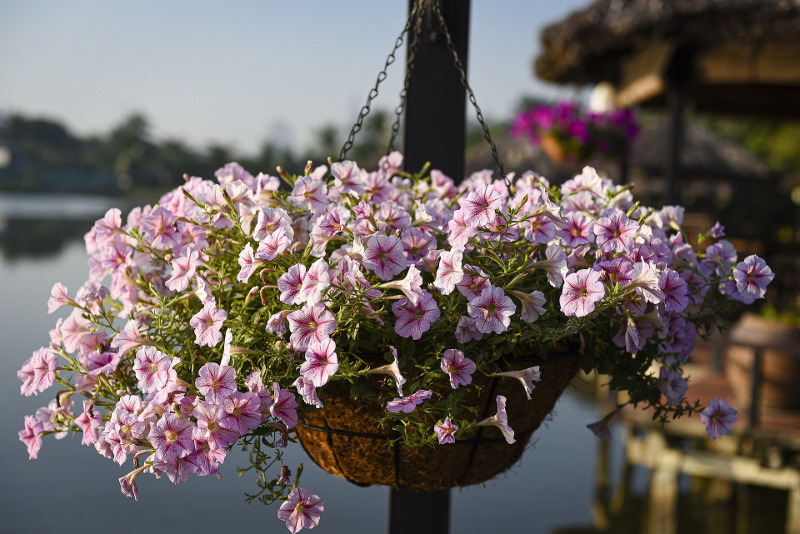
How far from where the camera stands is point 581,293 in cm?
113

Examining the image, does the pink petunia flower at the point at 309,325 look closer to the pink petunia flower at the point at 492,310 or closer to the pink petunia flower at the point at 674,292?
the pink petunia flower at the point at 492,310

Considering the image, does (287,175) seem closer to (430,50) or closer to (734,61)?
(430,50)

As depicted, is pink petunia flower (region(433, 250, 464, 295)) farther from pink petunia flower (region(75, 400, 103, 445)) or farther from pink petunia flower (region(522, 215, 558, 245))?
pink petunia flower (region(75, 400, 103, 445))

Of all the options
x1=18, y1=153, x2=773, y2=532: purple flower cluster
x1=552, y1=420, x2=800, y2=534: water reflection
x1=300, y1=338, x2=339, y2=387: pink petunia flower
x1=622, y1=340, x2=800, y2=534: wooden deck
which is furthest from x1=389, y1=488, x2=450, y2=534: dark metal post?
x1=552, y1=420, x2=800, y2=534: water reflection

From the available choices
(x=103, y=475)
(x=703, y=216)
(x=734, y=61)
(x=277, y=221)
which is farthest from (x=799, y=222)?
(x=103, y=475)

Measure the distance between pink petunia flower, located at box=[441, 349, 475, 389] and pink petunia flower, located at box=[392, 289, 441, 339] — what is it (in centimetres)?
6

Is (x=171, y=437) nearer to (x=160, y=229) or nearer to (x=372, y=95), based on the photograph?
(x=160, y=229)

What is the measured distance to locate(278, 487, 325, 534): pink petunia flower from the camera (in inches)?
45.6

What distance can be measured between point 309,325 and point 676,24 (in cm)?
513

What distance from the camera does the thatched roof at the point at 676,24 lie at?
521 centimetres

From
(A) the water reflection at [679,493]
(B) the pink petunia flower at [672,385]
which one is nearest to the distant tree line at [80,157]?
(A) the water reflection at [679,493]

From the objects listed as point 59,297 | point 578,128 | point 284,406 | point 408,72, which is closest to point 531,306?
point 284,406

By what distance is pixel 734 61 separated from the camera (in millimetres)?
5828

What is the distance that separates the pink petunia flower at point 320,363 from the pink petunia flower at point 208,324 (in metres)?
0.16
